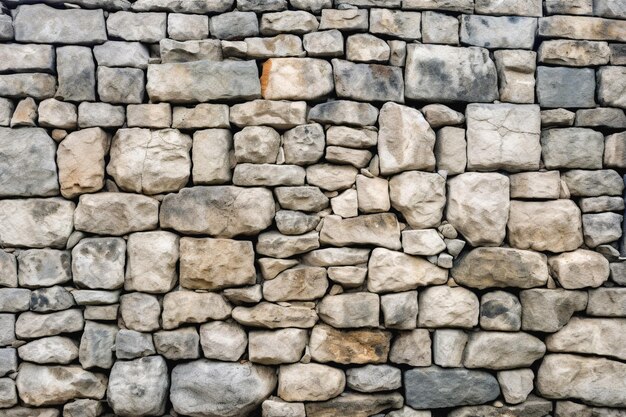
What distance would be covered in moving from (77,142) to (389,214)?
194cm

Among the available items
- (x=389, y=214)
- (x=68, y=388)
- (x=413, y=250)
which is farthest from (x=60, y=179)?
(x=413, y=250)

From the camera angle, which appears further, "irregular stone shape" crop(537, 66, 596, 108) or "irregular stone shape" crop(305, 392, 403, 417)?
"irregular stone shape" crop(537, 66, 596, 108)

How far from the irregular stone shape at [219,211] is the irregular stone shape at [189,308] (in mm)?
386

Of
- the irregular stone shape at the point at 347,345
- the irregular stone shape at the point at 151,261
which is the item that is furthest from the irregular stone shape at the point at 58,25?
the irregular stone shape at the point at 347,345

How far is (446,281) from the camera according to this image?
9.57ft

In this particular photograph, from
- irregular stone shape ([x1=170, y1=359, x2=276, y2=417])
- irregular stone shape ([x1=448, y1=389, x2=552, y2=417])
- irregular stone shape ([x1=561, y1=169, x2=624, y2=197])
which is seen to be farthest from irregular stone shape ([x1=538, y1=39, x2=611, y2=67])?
irregular stone shape ([x1=170, y1=359, x2=276, y2=417])

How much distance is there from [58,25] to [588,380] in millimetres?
3946

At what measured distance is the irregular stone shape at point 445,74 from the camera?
9.62 feet

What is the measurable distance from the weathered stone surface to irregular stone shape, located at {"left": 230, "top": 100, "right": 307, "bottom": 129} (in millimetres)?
896

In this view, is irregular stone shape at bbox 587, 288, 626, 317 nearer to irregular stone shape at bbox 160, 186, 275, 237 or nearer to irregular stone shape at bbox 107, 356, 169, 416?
irregular stone shape at bbox 160, 186, 275, 237

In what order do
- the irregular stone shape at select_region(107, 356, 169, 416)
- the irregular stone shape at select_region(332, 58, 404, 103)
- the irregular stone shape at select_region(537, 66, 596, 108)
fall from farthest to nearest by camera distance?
1. the irregular stone shape at select_region(537, 66, 596, 108)
2. the irregular stone shape at select_region(332, 58, 404, 103)
3. the irregular stone shape at select_region(107, 356, 169, 416)

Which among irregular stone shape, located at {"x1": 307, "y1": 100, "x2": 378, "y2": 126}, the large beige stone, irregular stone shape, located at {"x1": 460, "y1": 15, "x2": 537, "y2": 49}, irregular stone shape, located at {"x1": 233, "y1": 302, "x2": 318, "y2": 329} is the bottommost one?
irregular stone shape, located at {"x1": 233, "y1": 302, "x2": 318, "y2": 329}

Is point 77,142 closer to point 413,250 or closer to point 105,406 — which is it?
point 105,406

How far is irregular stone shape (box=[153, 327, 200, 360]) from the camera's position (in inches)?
111
